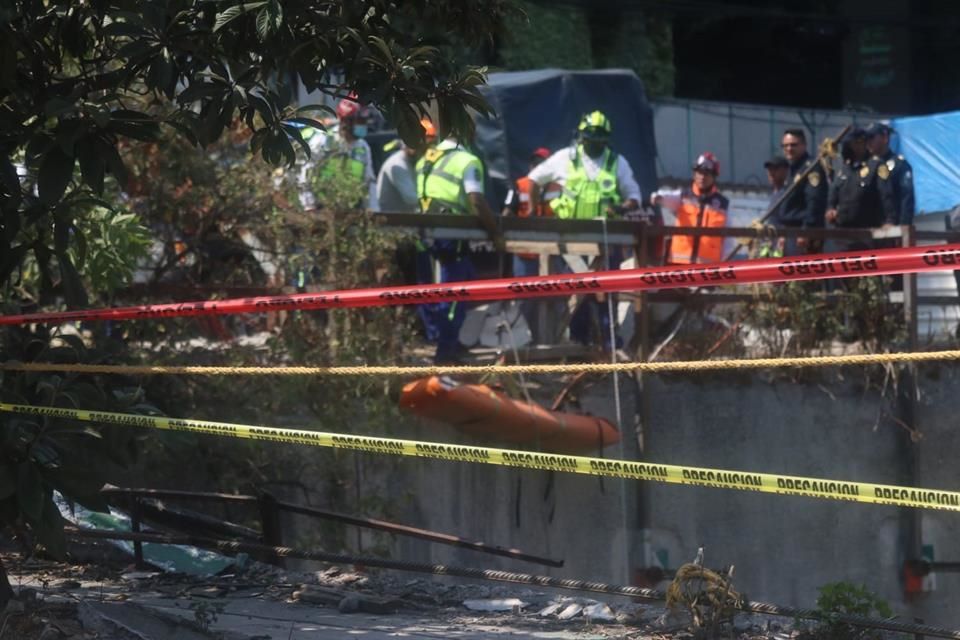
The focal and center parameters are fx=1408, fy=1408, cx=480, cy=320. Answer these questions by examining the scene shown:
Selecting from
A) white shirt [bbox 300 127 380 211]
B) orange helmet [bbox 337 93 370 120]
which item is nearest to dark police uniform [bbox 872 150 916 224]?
white shirt [bbox 300 127 380 211]

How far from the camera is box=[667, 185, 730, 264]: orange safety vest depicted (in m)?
10.8

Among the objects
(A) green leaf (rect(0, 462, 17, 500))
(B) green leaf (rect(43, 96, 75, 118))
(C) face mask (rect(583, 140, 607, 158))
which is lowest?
(A) green leaf (rect(0, 462, 17, 500))

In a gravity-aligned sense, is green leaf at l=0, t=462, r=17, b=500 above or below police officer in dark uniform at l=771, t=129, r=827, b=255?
below

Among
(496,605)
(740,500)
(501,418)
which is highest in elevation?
(501,418)

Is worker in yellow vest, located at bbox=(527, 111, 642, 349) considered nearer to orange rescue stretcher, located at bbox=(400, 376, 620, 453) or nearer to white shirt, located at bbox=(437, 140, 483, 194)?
white shirt, located at bbox=(437, 140, 483, 194)

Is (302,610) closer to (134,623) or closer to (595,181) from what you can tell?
(134,623)

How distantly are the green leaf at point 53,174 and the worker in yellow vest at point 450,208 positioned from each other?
177 inches

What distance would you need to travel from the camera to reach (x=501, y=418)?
336 inches

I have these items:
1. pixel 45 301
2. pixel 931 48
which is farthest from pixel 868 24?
pixel 45 301

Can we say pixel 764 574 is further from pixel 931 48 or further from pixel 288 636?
pixel 931 48

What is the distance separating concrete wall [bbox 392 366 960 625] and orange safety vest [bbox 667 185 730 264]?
4.07 ft

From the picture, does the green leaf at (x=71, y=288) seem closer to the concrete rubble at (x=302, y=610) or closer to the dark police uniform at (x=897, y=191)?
the concrete rubble at (x=302, y=610)

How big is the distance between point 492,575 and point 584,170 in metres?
5.83

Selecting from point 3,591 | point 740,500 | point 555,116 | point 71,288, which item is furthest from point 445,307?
point 555,116
